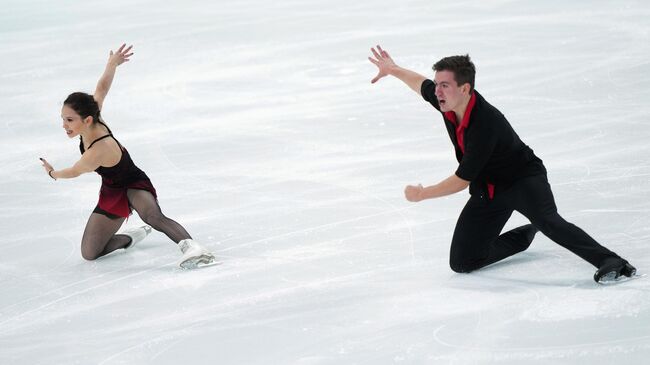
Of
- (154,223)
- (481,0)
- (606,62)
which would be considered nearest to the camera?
(154,223)

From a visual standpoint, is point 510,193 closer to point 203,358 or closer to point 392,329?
point 392,329

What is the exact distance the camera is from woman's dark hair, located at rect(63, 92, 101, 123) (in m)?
4.85

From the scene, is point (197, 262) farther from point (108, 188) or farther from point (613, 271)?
point (613, 271)

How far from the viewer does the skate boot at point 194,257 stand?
4.71m

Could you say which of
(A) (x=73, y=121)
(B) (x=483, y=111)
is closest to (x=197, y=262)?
(A) (x=73, y=121)

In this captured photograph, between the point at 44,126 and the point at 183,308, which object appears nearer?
the point at 183,308

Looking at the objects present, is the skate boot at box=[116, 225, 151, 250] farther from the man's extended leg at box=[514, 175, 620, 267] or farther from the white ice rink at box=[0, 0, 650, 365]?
the man's extended leg at box=[514, 175, 620, 267]

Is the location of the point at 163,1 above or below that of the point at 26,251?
above

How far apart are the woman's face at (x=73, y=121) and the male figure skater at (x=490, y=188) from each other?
5.85 feet

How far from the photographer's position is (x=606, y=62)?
26.2 feet

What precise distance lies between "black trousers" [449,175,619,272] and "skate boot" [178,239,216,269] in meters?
1.21

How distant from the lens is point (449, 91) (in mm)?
4039

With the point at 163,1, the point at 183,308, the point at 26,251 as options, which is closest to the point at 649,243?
the point at 183,308

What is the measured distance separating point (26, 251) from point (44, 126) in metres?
2.76
